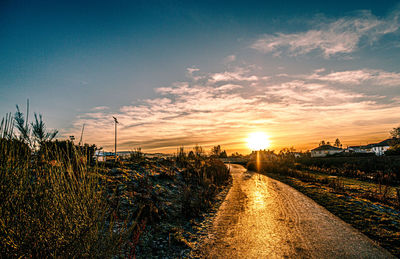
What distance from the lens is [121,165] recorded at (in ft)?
36.6

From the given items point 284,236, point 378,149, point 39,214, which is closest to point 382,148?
point 378,149

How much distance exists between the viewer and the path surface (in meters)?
5.55

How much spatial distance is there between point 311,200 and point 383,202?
3398 mm

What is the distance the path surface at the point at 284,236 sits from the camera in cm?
555

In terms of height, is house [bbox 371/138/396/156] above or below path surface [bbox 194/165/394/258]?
above

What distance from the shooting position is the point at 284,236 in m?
6.64

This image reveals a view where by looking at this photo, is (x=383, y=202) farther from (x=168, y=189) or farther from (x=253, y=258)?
(x=168, y=189)

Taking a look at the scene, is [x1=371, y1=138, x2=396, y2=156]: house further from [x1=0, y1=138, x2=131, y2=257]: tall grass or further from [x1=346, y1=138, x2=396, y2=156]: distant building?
[x1=0, y1=138, x2=131, y2=257]: tall grass

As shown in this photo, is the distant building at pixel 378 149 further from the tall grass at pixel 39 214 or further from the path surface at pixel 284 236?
the tall grass at pixel 39 214

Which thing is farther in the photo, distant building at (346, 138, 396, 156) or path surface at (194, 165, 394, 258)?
distant building at (346, 138, 396, 156)

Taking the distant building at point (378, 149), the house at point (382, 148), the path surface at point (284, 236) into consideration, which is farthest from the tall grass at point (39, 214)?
the distant building at point (378, 149)

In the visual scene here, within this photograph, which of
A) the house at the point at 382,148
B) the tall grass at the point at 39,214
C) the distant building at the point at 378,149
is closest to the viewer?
the tall grass at the point at 39,214

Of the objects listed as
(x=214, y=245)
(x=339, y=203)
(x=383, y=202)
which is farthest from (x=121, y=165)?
(x=383, y=202)

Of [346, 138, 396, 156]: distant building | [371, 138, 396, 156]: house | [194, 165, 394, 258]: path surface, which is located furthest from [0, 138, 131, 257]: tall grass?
[346, 138, 396, 156]: distant building
